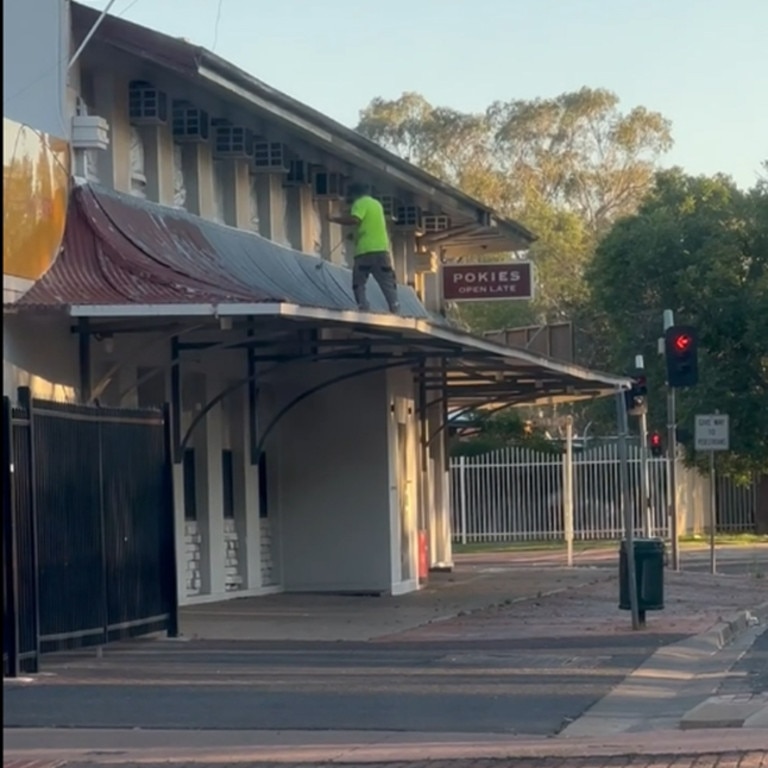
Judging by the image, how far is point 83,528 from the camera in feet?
48.3

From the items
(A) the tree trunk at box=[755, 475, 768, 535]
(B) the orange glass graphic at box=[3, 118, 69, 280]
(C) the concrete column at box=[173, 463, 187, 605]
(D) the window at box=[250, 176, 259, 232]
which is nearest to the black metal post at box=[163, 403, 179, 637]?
(B) the orange glass graphic at box=[3, 118, 69, 280]

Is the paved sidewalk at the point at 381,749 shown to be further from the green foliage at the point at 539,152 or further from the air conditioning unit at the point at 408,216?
the green foliage at the point at 539,152

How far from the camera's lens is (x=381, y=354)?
827 inches

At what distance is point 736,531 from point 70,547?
37.2 metres

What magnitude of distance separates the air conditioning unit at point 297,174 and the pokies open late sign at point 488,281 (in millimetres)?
4754

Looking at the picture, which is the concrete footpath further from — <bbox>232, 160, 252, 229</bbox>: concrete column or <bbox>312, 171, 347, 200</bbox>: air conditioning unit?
<bbox>312, 171, 347, 200</bbox>: air conditioning unit

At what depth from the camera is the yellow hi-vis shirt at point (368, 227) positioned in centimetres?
1902

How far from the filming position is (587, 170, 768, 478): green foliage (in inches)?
1805

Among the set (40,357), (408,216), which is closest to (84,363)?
(40,357)

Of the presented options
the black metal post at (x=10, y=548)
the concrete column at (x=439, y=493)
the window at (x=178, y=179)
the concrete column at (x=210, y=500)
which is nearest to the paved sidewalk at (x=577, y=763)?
the black metal post at (x=10, y=548)

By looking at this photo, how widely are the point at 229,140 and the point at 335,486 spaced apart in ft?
16.3

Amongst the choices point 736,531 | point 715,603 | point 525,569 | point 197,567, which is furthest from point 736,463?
point 197,567

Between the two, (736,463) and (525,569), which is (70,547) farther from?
(736,463)

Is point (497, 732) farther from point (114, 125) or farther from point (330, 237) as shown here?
point (330, 237)
